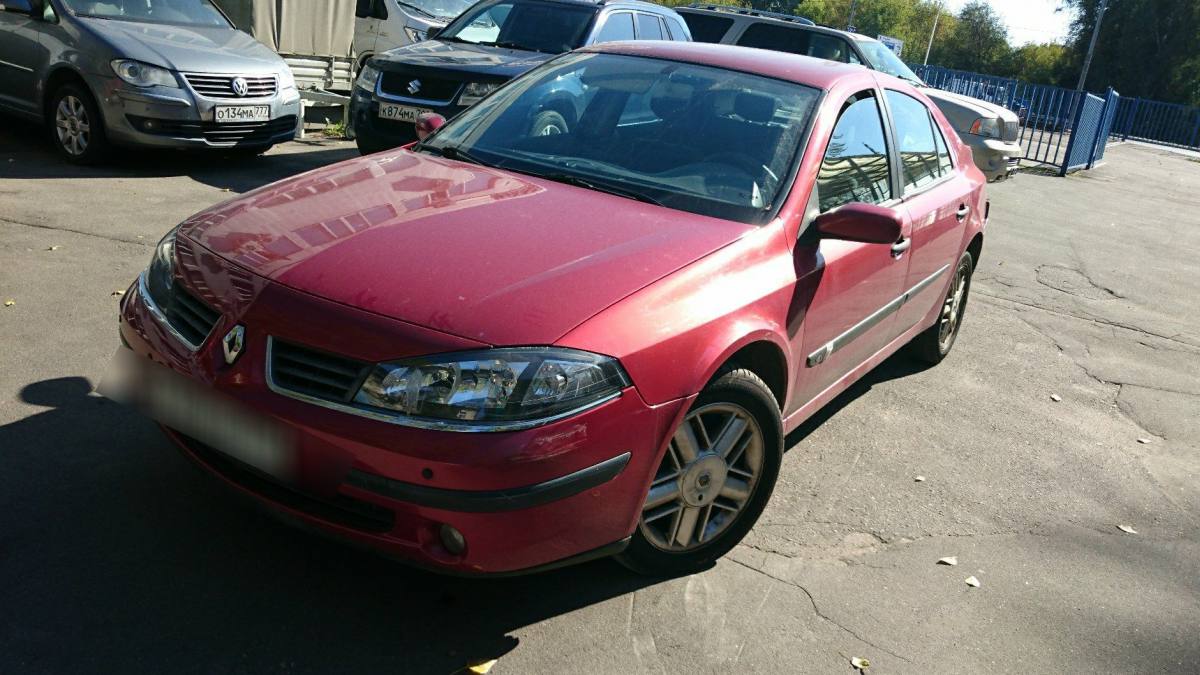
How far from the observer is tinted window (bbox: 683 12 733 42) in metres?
13.8

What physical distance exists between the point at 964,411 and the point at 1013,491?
3.19ft

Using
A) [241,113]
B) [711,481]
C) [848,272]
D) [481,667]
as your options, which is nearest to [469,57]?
[241,113]

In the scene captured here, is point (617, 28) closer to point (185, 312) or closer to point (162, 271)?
point (162, 271)

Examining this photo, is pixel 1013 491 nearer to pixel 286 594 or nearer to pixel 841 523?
pixel 841 523

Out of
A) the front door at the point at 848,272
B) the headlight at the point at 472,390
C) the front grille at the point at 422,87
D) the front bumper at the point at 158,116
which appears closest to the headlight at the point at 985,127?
the front grille at the point at 422,87

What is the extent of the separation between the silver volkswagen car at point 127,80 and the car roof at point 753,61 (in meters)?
4.75

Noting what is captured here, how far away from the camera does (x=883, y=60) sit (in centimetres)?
1350

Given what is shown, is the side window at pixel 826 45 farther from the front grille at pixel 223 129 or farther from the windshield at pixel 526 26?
the front grille at pixel 223 129

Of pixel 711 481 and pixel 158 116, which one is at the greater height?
pixel 158 116

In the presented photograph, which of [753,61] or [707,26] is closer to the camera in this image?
[753,61]

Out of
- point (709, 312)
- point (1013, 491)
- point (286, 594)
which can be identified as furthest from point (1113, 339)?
point (286, 594)

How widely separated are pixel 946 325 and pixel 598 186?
3114mm

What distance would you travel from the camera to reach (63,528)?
3.13 metres

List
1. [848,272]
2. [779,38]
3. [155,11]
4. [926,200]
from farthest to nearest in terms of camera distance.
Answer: [779,38] → [155,11] → [926,200] → [848,272]
